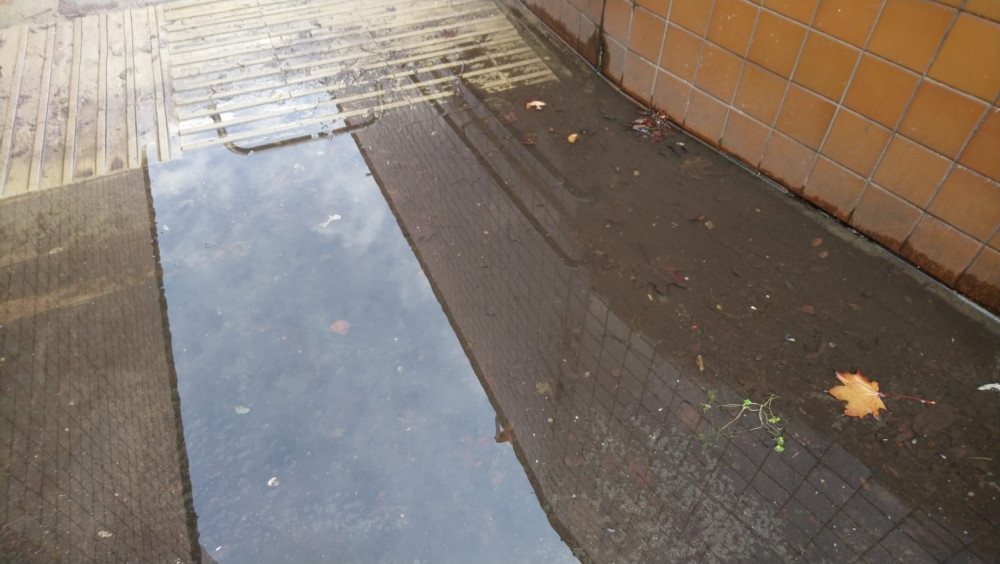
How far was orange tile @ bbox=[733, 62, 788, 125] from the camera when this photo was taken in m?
2.94

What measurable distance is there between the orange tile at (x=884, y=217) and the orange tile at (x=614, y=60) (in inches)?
66.3

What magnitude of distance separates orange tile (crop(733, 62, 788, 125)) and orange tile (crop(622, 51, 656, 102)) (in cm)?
64

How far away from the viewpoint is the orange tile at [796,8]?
2674 millimetres

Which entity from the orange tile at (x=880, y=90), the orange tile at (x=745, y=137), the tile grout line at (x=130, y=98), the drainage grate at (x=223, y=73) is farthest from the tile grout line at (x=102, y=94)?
the orange tile at (x=880, y=90)

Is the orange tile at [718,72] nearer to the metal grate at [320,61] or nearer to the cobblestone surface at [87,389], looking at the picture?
the metal grate at [320,61]

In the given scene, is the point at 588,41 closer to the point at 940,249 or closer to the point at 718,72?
the point at 718,72

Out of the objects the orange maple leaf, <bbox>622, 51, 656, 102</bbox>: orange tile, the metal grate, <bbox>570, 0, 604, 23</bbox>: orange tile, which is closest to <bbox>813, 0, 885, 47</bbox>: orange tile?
<bbox>622, 51, 656, 102</bbox>: orange tile

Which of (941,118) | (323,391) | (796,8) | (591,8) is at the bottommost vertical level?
(323,391)

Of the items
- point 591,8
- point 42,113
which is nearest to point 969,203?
point 591,8

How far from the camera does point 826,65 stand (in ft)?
8.85

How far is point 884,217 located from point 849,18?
88 centimetres

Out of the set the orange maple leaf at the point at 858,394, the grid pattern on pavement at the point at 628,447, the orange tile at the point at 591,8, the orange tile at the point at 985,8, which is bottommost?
the grid pattern on pavement at the point at 628,447

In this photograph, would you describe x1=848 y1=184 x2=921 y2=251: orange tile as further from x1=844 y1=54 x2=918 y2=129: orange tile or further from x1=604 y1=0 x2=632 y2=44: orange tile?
x1=604 y1=0 x2=632 y2=44: orange tile

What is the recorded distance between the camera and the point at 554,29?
177 inches
